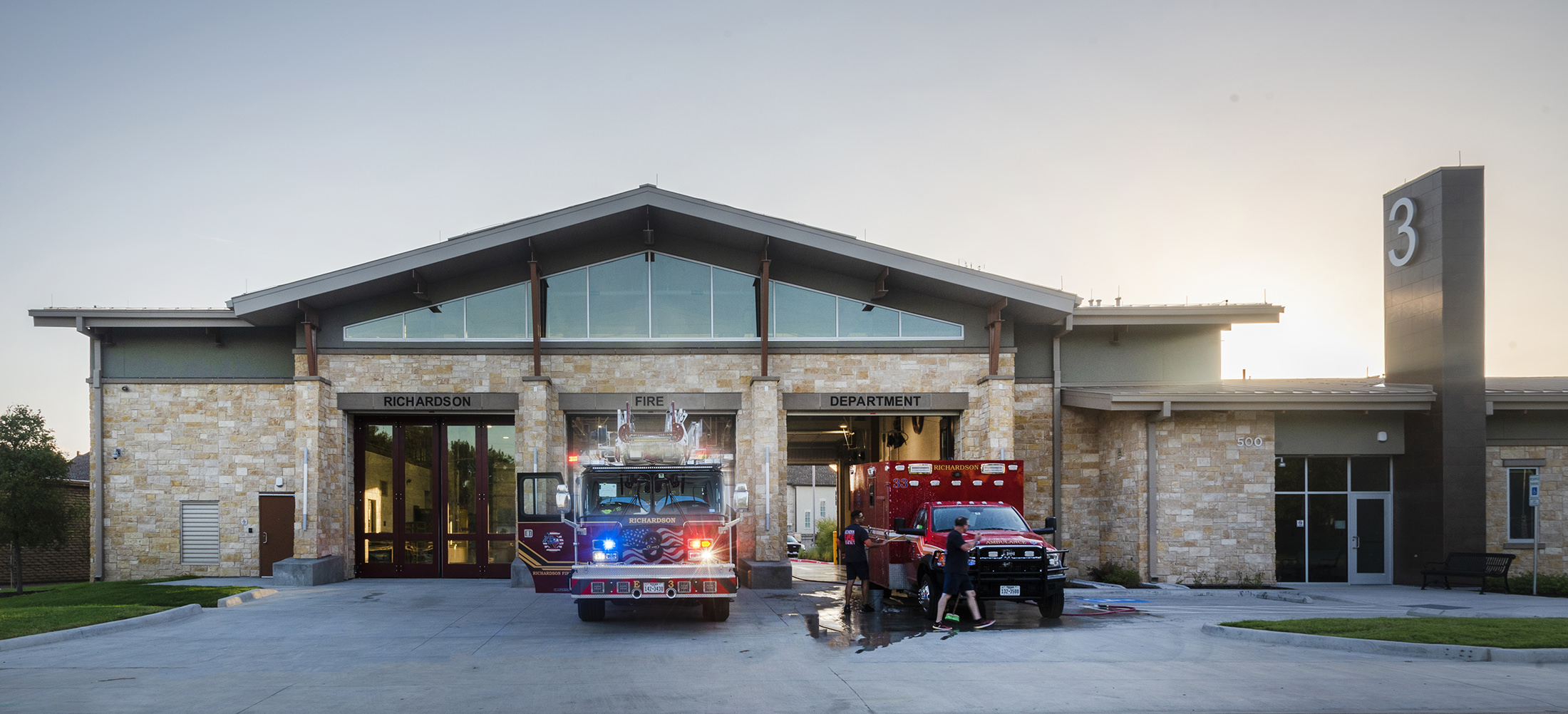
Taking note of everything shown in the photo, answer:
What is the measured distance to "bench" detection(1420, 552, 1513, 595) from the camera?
65.7ft

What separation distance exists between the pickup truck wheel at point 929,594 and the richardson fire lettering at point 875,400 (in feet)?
22.8

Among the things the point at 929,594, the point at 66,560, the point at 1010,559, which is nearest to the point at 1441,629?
the point at 1010,559

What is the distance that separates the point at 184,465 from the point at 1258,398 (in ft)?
76.1

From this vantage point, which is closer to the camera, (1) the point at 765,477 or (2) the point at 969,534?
(2) the point at 969,534

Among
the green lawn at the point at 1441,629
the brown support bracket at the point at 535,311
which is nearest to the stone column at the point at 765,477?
the brown support bracket at the point at 535,311

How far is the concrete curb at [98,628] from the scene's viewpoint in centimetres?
1255

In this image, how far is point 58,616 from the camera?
14430 mm

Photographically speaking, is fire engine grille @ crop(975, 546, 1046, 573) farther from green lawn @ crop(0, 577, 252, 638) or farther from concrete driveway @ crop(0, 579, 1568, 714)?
green lawn @ crop(0, 577, 252, 638)

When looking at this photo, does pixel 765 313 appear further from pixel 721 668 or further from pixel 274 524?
pixel 274 524

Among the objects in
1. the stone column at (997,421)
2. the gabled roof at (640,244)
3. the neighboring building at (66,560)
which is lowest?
the neighboring building at (66,560)

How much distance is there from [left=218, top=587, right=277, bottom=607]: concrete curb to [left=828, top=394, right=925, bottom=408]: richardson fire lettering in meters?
11.9

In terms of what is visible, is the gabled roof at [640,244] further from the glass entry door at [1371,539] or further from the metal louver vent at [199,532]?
the glass entry door at [1371,539]

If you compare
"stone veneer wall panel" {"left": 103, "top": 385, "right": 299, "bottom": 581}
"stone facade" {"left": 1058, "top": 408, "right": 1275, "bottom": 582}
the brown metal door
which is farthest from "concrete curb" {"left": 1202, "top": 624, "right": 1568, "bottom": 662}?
"stone veneer wall panel" {"left": 103, "top": 385, "right": 299, "bottom": 581}

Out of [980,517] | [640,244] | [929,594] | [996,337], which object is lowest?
[929,594]
